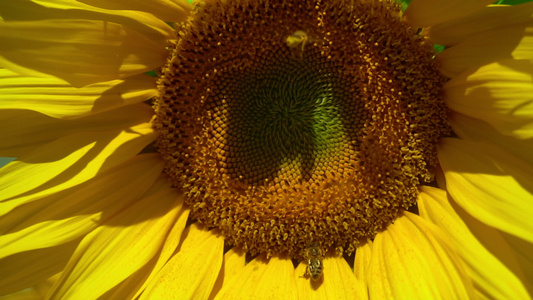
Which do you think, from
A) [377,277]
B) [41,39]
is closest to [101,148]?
[41,39]

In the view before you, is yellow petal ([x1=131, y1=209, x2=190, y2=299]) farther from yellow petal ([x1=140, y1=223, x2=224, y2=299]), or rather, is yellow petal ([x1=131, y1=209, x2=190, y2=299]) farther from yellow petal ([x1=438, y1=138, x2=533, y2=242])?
yellow petal ([x1=438, y1=138, x2=533, y2=242])

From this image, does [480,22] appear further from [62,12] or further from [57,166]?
[57,166]

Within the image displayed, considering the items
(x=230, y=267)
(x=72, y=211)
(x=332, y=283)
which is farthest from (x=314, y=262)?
(x=72, y=211)

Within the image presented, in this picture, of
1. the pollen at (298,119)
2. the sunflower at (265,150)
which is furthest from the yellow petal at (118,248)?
the pollen at (298,119)

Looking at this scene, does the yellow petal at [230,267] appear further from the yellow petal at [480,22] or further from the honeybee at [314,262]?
the yellow petal at [480,22]

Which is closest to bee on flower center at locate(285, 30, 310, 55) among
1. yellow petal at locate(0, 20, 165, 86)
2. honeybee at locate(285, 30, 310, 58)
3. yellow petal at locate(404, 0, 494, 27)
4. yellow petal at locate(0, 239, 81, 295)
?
honeybee at locate(285, 30, 310, 58)

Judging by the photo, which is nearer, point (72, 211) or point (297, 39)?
point (297, 39)
